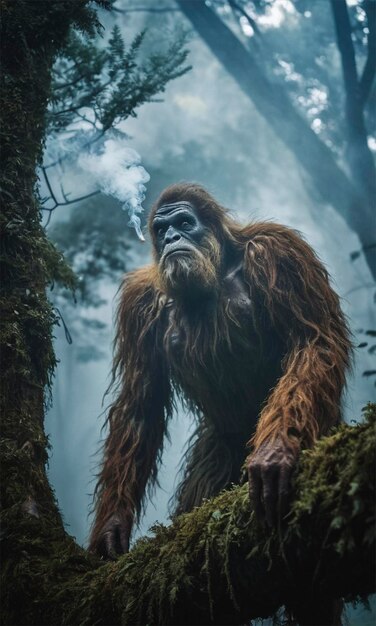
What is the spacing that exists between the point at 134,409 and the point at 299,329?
0.91 m

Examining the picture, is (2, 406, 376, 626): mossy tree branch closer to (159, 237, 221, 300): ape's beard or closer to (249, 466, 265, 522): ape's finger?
(249, 466, 265, 522): ape's finger

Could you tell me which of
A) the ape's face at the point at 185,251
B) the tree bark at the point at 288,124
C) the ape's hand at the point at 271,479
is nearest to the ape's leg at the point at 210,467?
the ape's face at the point at 185,251

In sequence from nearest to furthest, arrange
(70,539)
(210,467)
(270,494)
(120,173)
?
1. (270,494)
2. (70,539)
3. (210,467)
4. (120,173)

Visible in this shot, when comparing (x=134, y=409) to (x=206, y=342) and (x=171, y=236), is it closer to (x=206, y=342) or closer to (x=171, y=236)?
(x=206, y=342)

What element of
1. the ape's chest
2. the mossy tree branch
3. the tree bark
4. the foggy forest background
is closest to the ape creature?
the ape's chest

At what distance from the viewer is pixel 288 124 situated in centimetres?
488

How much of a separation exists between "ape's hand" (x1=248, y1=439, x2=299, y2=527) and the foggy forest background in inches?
84.5

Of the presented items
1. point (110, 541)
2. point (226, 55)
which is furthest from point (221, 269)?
point (226, 55)

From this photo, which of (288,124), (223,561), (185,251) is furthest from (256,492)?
(288,124)

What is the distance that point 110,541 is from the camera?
2803mm

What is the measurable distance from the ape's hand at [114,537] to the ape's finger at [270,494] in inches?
43.6

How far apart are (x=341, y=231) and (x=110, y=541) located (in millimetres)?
2726

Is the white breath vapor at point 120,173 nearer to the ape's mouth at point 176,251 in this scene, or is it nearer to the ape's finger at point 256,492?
the ape's mouth at point 176,251

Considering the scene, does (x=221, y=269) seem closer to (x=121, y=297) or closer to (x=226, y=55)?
(x=121, y=297)
